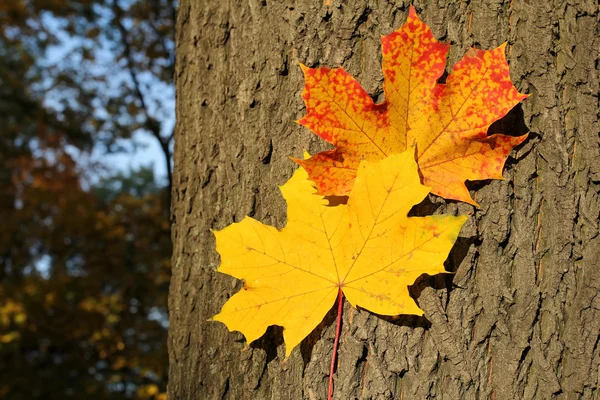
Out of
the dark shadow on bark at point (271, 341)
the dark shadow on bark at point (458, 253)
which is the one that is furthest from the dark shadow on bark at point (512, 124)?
the dark shadow on bark at point (271, 341)

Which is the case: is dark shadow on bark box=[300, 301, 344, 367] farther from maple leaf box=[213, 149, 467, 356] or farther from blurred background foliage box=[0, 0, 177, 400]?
blurred background foliage box=[0, 0, 177, 400]

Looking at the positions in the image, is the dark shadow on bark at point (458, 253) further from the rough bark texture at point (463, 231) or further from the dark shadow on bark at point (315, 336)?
the dark shadow on bark at point (315, 336)

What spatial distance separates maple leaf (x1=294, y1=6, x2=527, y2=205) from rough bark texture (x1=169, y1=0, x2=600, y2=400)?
66 millimetres

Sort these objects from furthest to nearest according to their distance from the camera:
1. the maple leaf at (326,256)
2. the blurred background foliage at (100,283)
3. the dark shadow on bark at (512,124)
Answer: the blurred background foliage at (100,283)
the dark shadow on bark at (512,124)
the maple leaf at (326,256)

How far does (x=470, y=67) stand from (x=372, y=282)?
1.46 ft

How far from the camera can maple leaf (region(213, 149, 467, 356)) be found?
868 mm

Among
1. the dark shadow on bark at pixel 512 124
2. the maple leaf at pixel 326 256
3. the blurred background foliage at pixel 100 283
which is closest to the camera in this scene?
the maple leaf at pixel 326 256

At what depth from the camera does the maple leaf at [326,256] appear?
87 cm

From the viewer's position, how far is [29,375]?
16.6ft

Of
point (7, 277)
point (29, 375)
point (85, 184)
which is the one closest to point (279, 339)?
point (29, 375)

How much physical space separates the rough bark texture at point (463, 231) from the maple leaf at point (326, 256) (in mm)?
72

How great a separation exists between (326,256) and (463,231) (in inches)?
10.9

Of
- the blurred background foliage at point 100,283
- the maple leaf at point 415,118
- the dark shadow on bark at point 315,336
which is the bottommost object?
the dark shadow on bark at point 315,336

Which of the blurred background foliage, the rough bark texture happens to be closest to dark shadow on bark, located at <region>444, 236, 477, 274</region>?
the rough bark texture
